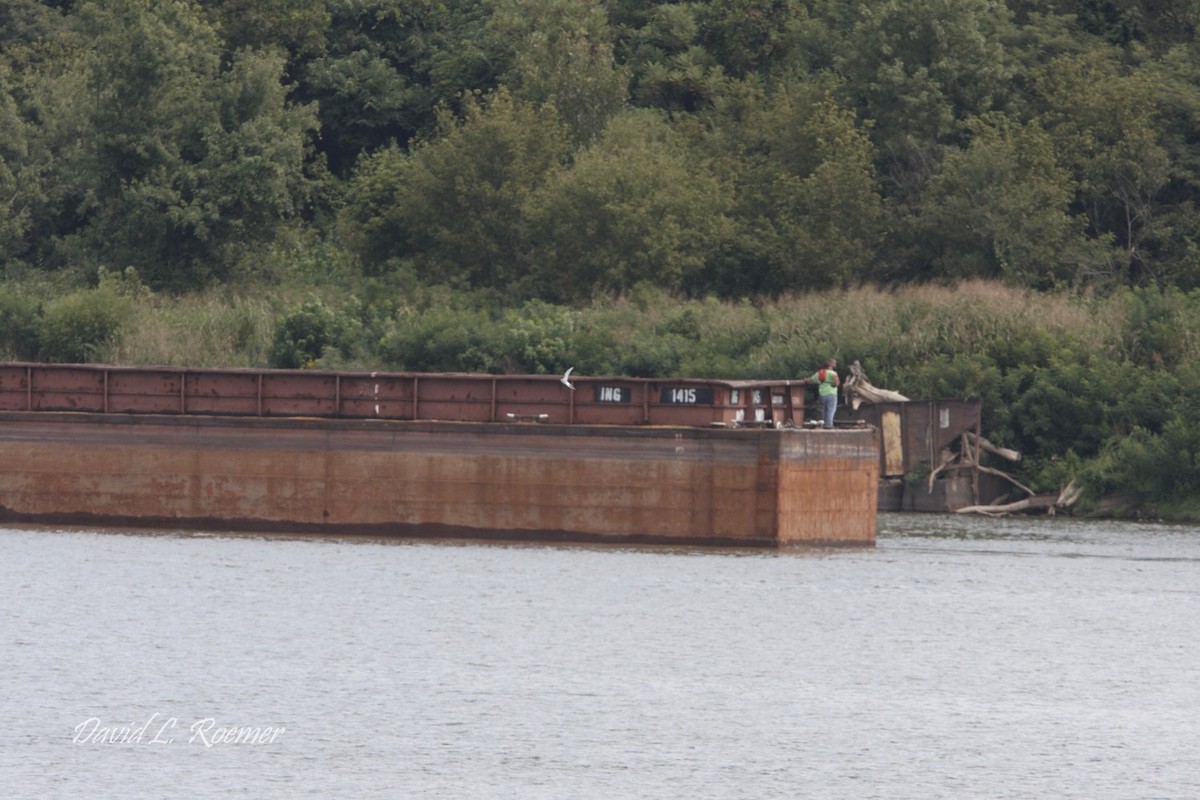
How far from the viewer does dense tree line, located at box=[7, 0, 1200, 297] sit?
263ft

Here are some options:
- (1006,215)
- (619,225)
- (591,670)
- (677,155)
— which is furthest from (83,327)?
(591,670)

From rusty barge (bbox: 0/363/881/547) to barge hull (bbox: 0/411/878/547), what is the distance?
4cm

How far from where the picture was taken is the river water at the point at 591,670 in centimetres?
3131

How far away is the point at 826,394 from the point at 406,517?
10765 mm

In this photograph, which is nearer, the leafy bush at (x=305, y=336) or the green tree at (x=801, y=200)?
the leafy bush at (x=305, y=336)

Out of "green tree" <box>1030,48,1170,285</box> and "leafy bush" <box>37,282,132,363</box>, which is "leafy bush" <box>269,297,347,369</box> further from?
"green tree" <box>1030,48,1170,285</box>

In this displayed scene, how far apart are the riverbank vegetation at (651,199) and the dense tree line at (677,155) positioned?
0.16m

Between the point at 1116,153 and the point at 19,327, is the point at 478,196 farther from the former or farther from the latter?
the point at 1116,153

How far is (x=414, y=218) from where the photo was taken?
8612 centimetres

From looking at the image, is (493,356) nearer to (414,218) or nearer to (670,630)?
(414,218)

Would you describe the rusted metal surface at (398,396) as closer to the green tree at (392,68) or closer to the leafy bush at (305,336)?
the leafy bush at (305,336)

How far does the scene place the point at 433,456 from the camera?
168ft

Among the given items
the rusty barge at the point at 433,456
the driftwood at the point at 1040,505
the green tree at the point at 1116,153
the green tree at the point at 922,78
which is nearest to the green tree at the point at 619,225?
the green tree at the point at 922,78

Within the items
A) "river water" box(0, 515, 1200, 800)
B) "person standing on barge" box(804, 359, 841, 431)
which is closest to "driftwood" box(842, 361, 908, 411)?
"river water" box(0, 515, 1200, 800)
